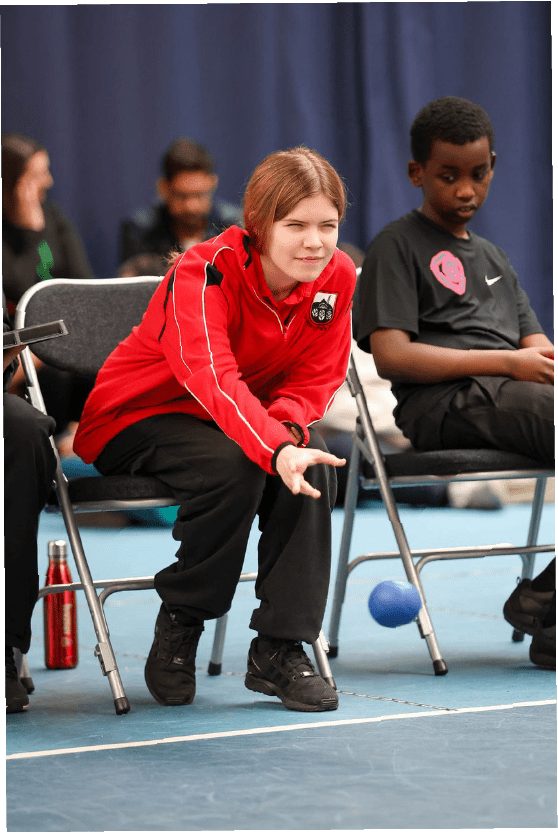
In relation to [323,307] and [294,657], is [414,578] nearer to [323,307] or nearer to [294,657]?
[294,657]

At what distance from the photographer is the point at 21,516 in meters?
1.89

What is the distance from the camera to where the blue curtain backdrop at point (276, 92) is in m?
5.48

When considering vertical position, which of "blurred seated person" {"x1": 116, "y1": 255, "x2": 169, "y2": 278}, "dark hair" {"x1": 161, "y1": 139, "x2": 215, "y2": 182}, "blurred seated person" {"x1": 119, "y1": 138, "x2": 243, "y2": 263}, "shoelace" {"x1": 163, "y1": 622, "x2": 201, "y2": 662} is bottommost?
"shoelace" {"x1": 163, "y1": 622, "x2": 201, "y2": 662}

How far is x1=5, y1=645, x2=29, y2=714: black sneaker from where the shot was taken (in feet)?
6.30

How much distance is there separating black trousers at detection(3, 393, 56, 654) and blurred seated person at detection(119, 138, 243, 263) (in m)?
3.23

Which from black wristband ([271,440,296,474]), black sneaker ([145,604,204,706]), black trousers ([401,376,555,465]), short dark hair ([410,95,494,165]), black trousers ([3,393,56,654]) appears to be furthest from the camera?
short dark hair ([410,95,494,165])

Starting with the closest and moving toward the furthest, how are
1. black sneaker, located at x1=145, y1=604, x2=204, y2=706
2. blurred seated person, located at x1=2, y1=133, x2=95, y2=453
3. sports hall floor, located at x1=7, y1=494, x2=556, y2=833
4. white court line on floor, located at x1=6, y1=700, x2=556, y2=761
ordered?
sports hall floor, located at x1=7, y1=494, x2=556, y2=833, white court line on floor, located at x1=6, y1=700, x2=556, y2=761, black sneaker, located at x1=145, y1=604, x2=204, y2=706, blurred seated person, located at x1=2, y1=133, x2=95, y2=453

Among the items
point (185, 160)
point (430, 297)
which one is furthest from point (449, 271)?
point (185, 160)

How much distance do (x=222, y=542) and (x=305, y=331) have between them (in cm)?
45

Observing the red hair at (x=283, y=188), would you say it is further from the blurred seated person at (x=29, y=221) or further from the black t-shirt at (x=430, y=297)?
the blurred seated person at (x=29, y=221)

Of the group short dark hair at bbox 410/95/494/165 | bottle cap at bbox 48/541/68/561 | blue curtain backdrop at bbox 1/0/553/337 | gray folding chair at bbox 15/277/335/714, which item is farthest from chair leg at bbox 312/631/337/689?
blue curtain backdrop at bbox 1/0/553/337

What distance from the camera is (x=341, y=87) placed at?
20.0 feet

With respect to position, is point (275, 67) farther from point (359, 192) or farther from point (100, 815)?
point (100, 815)

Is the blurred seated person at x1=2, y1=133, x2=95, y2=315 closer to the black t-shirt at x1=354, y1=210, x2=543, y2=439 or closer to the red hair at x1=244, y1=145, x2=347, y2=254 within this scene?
the black t-shirt at x1=354, y1=210, x2=543, y2=439
